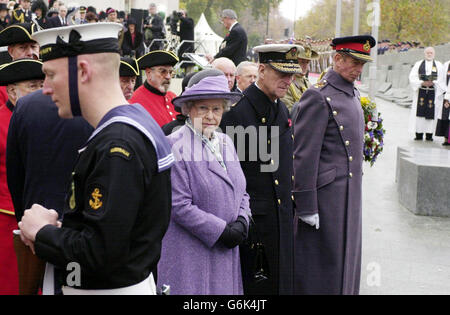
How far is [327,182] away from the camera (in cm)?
502

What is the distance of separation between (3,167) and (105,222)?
6.95 feet

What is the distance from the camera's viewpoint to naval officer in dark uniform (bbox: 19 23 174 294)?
2260mm

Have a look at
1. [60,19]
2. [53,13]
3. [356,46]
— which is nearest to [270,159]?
[356,46]

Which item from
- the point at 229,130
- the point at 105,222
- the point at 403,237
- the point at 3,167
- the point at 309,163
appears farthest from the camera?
the point at 403,237

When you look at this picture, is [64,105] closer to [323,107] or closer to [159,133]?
[159,133]

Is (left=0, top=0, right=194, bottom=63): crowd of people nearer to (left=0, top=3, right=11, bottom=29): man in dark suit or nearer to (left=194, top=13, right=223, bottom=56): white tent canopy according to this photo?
(left=0, top=3, right=11, bottom=29): man in dark suit

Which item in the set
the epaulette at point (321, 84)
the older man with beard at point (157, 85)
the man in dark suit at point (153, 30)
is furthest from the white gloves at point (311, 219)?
the man in dark suit at point (153, 30)

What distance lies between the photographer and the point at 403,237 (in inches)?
317

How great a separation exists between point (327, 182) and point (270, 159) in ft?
2.10

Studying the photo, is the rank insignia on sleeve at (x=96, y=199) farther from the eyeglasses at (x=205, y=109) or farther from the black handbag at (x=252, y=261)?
the black handbag at (x=252, y=261)

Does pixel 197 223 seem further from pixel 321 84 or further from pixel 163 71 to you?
pixel 163 71

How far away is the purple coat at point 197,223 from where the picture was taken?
3.73 m

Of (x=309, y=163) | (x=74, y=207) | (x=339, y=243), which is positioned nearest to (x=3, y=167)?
(x=74, y=207)

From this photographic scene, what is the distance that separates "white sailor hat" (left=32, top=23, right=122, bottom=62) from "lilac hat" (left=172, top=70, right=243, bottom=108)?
138 cm
